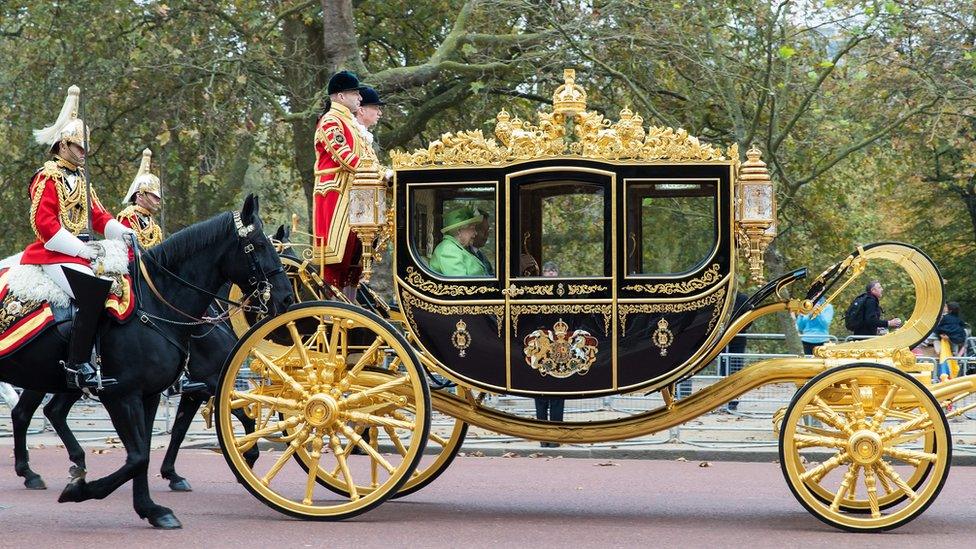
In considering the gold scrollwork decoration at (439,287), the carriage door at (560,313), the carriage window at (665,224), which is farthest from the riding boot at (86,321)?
the carriage window at (665,224)

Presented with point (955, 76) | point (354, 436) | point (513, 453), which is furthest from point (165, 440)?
point (955, 76)

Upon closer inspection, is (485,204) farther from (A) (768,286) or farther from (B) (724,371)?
(B) (724,371)

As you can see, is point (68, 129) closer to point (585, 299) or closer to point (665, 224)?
point (585, 299)

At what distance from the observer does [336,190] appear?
836 centimetres

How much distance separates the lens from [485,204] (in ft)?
25.2

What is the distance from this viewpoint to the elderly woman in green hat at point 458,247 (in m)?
7.73

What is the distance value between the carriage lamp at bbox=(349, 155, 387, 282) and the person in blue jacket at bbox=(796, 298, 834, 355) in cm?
670

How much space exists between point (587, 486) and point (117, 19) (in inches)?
405

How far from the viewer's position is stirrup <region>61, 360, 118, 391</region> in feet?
24.0

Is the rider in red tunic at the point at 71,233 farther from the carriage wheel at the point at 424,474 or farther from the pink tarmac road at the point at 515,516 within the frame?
the carriage wheel at the point at 424,474

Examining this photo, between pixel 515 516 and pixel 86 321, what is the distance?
2.68 meters

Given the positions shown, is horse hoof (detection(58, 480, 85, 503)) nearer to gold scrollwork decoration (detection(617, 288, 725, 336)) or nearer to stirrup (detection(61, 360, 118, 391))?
stirrup (detection(61, 360, 118, 391))

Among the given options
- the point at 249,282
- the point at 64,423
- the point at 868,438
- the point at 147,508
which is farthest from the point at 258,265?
the point at 868,438

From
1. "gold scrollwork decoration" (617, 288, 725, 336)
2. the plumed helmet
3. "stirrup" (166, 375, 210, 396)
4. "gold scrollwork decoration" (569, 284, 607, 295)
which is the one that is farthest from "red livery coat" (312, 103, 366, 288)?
"gold scrollwork decoration" (617, 288, 725, 336)
